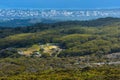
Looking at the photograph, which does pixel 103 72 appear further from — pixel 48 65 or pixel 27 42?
pixel 27 42

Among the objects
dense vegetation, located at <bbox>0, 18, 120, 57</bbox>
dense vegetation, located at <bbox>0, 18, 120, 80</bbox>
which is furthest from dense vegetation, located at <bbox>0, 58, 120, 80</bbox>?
dense vegetation, located at <bbox>0, 18, 120, 57</bbox>

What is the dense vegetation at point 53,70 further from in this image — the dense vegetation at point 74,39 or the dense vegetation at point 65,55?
the dense vegetation at point 74,39

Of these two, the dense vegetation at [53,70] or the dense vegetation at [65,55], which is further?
the dense vegetation at [65,55]

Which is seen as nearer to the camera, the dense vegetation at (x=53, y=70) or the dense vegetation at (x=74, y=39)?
the dense vegetation at (x=53, y=70)

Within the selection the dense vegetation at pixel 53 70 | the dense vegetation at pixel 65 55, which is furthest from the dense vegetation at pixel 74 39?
Answer: the dense vegetation at pixel 53 70

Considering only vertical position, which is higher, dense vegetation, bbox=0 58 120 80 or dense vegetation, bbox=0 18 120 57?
dense vegetation, bbox=0 18 120 57

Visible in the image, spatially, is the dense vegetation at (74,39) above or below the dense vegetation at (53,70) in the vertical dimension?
above

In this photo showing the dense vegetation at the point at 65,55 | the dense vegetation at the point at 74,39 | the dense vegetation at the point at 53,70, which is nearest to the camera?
the dense vegetation at the point at 53,70

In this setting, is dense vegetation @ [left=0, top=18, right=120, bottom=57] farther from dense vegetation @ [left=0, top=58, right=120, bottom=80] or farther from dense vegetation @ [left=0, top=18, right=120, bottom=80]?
dense vegetation @ [left=0, top=58, right=120, bottom=80]

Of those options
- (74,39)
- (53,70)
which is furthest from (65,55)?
(53,70)

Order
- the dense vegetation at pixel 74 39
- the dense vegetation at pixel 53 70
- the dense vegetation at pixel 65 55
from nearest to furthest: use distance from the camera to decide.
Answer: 1. the dense vegetation at pixel 53 70
2. the dense vegetation at pixel 65 55
3. the dense vegetation at pixel 74 39

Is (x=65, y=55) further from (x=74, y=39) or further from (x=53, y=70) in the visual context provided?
(x=53, y=70)
